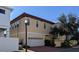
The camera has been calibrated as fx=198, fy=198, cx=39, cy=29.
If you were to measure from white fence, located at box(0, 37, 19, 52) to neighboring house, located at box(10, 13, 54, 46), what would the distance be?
1.53 feet

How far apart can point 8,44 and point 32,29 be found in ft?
8.27

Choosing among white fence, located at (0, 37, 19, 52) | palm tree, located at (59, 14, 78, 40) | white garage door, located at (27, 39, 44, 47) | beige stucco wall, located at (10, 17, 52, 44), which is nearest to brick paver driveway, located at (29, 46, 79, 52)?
white garage door, located at (27, 39, 44, 47)

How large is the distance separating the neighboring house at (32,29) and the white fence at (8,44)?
0.47 m

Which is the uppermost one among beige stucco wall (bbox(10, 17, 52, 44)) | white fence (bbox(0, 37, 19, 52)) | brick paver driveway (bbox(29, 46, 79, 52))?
beige stucco wall (bbox(10, 17, 52, 44))

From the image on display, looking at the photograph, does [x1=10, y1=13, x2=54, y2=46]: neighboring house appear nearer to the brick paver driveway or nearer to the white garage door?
the white garage door

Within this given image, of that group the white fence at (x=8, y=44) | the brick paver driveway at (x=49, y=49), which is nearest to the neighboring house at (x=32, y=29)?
the brick paver driveway at (x=49, y=49)

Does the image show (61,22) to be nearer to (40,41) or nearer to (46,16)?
(46,16)

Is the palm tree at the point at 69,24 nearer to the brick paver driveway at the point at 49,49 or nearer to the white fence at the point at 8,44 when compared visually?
the brick paver driveway at the point at 49,49

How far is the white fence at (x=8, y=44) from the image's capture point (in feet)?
52.3

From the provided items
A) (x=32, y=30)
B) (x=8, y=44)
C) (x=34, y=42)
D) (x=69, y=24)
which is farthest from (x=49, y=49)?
(x=8, y=44)

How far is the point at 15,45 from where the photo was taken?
16609mm

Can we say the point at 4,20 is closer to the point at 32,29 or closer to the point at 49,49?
the point at 32,29

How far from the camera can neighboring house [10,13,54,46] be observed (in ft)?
54.5
